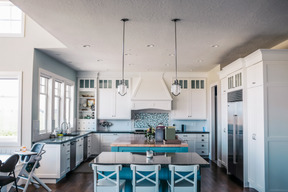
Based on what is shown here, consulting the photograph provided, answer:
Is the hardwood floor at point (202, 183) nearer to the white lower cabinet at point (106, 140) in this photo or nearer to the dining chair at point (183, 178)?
the dining chair at point (183, 178)

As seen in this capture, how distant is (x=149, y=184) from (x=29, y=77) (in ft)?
11.3

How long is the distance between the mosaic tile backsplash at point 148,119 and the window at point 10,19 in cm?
462

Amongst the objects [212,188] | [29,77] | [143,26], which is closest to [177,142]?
[212,188]

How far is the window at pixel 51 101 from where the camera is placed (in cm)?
569

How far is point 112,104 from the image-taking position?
830 centimetres

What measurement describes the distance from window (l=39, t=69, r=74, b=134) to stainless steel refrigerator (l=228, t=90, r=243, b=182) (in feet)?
14.2

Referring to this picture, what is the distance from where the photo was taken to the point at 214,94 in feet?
25.6

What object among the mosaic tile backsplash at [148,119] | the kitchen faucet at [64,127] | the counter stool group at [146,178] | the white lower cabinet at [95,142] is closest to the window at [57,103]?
the kitchen faucet at [64,127]

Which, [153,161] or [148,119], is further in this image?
[148,119]

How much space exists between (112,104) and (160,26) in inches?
189

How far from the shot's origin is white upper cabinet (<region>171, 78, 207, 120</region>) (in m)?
8.34

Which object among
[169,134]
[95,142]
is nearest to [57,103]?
[95,142]

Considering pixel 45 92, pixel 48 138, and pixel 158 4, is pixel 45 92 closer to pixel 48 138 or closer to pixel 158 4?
pixel 48 138

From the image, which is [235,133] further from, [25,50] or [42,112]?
[25,50]
